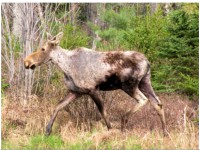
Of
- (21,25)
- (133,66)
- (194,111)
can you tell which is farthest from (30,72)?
(194,111)

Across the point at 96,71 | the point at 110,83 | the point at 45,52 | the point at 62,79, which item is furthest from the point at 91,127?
the point at 62,79

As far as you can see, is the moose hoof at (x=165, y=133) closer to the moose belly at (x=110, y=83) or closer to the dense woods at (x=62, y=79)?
the dense woods at (x=62, y=79)

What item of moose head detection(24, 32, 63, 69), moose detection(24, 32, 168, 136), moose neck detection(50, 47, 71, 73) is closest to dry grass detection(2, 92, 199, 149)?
moose detection(24, 32, 168, 136)

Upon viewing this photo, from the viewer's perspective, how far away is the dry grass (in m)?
8.02

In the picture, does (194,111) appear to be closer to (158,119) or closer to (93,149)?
(158,119)

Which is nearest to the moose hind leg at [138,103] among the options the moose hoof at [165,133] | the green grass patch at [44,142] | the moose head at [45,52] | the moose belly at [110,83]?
the moose belly at [110,83]

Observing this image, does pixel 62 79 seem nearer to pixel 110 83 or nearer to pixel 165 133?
pixel 110 83

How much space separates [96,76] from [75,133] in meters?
1.08

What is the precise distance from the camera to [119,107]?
33.7ft

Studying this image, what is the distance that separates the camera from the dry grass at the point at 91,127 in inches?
316

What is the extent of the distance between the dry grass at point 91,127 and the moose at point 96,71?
336mm

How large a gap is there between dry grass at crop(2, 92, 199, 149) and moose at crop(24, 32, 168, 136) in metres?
0.34

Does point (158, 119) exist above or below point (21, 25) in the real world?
below

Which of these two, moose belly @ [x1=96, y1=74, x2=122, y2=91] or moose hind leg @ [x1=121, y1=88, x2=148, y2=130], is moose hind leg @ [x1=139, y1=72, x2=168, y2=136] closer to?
moose hind leg @ [x1=121, y1=88, x2=148, y2=130]
